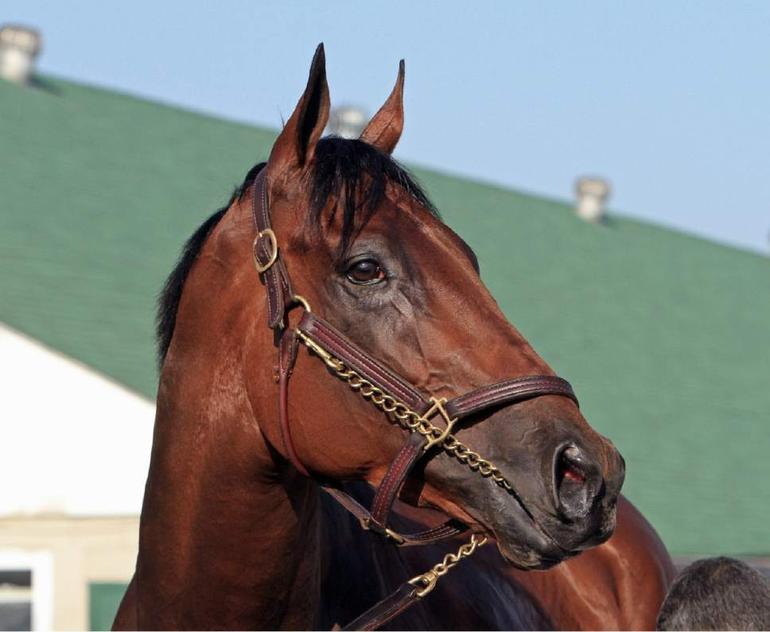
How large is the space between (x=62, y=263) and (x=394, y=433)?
9.89 m

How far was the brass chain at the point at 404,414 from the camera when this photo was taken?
3.34 m

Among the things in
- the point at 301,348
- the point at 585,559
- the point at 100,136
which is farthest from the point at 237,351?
the point at 100,136

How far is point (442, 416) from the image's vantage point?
11.1 ft

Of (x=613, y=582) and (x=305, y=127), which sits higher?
(x=305, y=127)

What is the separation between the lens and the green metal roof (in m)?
12.7

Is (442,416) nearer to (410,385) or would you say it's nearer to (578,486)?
(410,385)

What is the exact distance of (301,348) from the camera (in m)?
3.54

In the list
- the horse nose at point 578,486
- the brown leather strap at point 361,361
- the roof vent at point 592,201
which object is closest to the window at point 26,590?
the brown leather strap at point 361,361

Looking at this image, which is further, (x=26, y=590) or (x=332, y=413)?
(x=26, y=590)

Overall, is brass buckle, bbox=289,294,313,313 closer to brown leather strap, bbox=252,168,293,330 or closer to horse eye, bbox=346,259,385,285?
brown leather strap, bbox=252,168,293,330

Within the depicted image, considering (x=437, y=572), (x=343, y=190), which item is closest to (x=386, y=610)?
(x=437, y=572)

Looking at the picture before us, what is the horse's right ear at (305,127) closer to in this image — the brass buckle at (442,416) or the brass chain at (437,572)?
the brass buckle at (442,416)

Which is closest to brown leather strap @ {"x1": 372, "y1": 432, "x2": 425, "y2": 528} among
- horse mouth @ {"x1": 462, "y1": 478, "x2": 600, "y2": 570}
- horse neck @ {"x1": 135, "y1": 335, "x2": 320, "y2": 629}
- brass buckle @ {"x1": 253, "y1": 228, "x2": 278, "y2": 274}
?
horse mouth @ {"x1": 462, "y1": 478, "x2": 600, "y2": 570}

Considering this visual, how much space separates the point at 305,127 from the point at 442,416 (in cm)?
87
